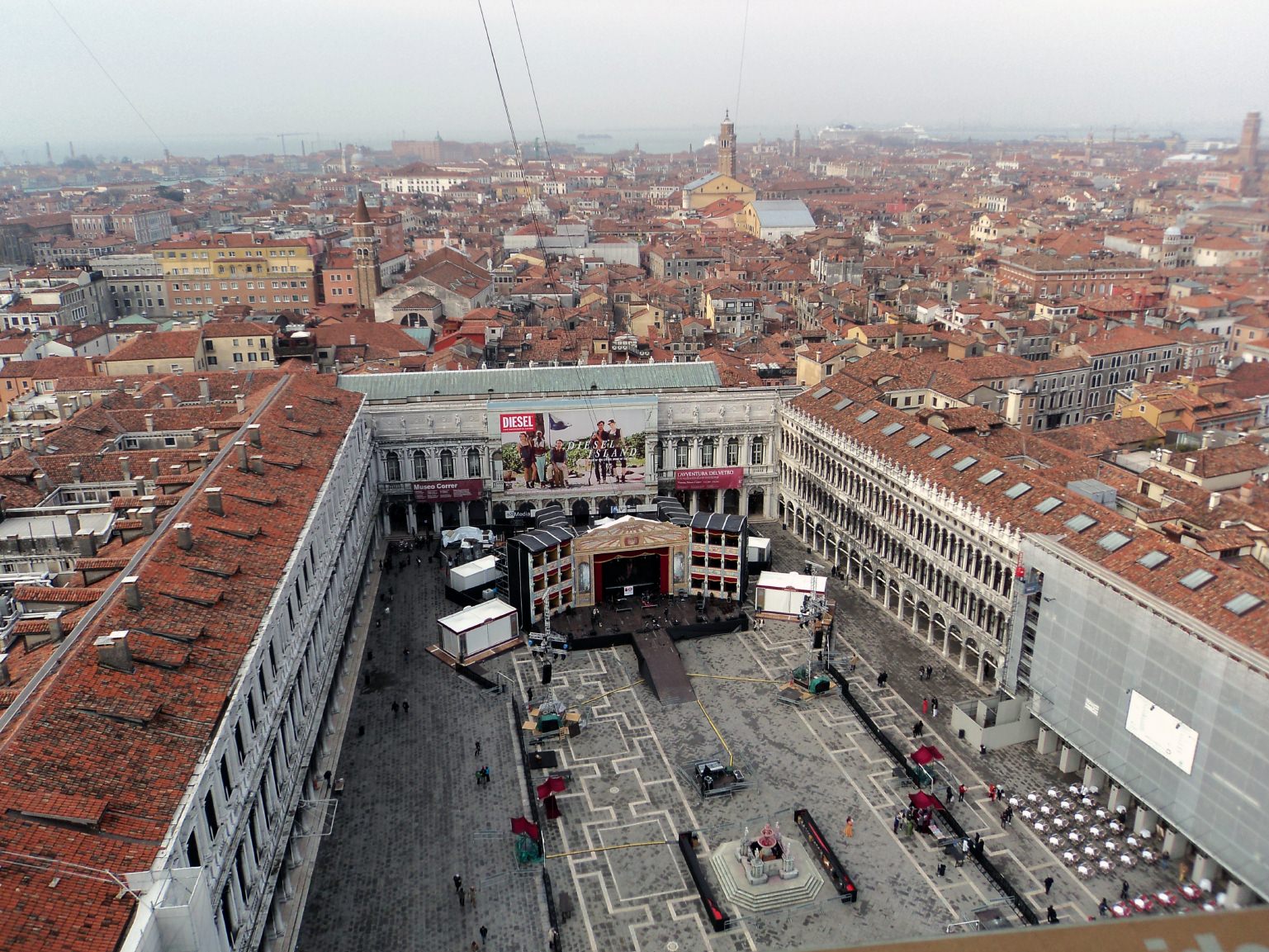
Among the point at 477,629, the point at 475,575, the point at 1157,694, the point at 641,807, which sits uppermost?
the point at 1157,694

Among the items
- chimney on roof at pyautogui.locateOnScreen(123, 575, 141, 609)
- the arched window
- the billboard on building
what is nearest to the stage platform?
the billboard on building

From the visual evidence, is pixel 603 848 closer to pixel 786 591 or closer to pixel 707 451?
pixel 786 591

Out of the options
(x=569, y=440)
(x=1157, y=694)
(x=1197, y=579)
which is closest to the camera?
(x=1157, y=694)

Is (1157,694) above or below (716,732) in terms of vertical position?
above

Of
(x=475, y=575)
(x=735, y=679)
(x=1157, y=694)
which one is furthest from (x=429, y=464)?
(x=1157, y=694)

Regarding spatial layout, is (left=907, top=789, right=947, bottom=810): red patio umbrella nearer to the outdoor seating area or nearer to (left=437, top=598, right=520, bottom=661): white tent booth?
the outdoor seating area

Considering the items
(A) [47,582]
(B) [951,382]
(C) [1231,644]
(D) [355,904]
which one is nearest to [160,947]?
(D) [355,904]

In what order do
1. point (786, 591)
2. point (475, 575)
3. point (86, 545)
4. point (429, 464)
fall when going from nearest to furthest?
point (86, 545) → point (786, 591) → point (475, 575) → point (429, 464)
